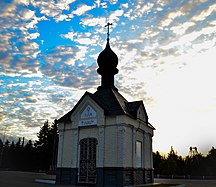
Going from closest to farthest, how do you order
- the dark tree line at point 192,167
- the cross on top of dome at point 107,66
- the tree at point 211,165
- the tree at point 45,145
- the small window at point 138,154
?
the small window at point 138,154
the cross on top of dome at point 107,66
the tree at point 211,165
the dark tree line at point 192,167
the tree at point 45,145

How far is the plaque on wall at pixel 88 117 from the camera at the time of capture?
21125mm

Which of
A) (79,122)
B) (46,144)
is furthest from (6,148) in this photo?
(79,122)

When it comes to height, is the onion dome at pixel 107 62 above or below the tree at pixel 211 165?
above

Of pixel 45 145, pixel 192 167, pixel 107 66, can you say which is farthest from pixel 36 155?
pixel 107 66

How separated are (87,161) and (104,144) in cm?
219

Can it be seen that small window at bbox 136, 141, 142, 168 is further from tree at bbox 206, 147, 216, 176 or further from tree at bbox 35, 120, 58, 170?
tree at bbox 35, 120, 58, 170

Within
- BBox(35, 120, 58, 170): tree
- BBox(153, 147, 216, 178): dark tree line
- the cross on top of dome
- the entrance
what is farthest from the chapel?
BBox(35, 120, 58, 170): tree

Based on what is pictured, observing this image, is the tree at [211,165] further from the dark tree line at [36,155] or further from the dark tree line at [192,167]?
the dark tree line at [36,155]

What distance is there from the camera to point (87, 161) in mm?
20750

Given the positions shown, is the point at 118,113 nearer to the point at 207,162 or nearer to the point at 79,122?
the point at 79,122

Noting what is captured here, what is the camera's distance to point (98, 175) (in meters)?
19.5

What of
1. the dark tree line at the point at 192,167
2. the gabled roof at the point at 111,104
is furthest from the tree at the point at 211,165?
the gabled roof at the point at 111,104

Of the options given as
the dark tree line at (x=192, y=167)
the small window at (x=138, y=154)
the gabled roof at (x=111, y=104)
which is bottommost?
the dark tree line at (x=192, y=167)

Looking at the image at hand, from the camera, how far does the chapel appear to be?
19.4 meters
